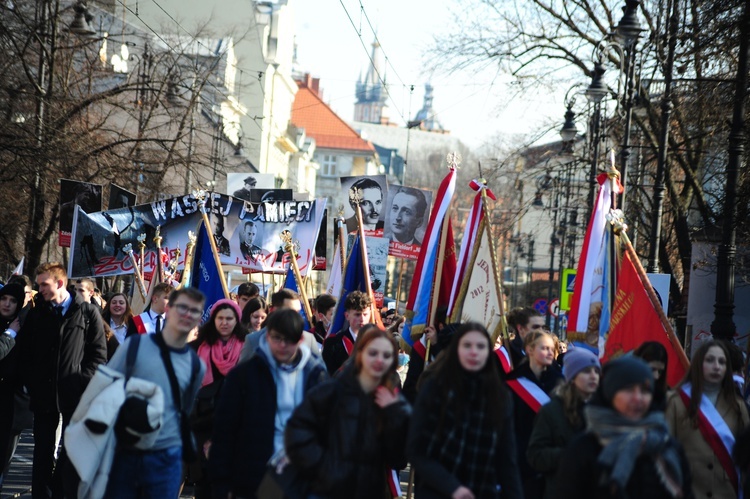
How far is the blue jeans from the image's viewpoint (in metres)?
6.47

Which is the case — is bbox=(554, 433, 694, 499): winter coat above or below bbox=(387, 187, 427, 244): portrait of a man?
below

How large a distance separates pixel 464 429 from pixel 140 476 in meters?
1.95

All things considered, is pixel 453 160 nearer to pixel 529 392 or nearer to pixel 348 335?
pixel 348 335

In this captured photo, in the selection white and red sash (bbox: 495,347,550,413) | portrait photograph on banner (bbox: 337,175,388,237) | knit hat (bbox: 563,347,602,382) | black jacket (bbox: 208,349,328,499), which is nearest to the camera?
black jacket (bbox: 208,349,328,499)

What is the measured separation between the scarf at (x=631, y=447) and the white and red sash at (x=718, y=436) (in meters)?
2.27

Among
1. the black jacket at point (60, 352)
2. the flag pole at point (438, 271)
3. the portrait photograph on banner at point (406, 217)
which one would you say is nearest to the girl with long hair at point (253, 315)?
the black jacket at point (60, 352)

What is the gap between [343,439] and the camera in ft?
18.0

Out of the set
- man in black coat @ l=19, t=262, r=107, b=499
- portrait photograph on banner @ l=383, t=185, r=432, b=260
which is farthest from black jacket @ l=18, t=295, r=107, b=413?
portrait photograph on banner @ l=383, t=185, r=432, b=260

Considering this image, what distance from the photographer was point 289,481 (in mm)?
5602

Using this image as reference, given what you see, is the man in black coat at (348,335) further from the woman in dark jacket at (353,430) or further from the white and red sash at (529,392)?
the woman in dark jacket at (353,430)

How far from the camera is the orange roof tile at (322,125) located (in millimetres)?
101844

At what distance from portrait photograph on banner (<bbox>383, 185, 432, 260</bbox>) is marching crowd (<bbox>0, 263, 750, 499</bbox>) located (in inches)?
382

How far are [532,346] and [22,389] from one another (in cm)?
421

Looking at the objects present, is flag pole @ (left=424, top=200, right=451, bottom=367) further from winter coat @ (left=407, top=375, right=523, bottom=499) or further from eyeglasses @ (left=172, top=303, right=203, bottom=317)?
winter coat @ (left=407, top=375, right=523, bottom=499)
